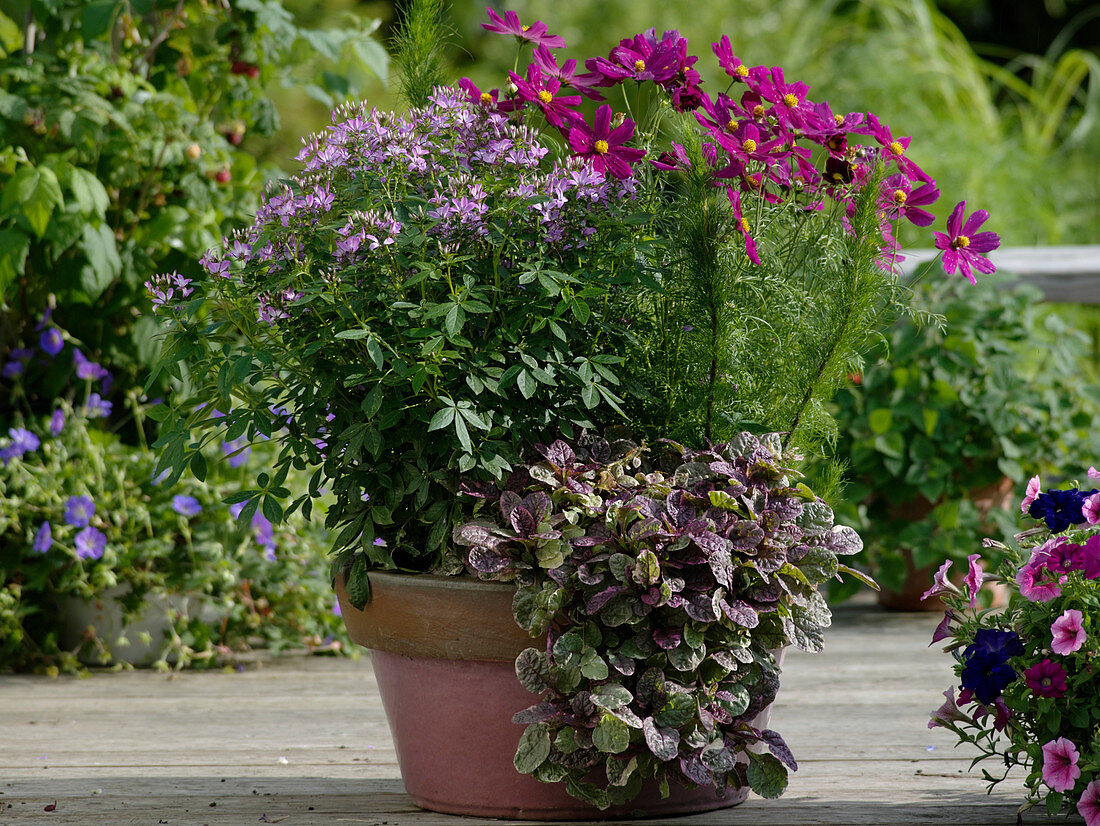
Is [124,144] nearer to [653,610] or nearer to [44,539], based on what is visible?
[44,539]

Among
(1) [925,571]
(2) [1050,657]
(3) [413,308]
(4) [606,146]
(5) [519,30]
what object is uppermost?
(5) [519,30]

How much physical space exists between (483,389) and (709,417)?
351 mm

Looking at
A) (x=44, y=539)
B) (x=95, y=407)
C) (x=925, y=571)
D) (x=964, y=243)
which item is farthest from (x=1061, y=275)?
(x=44, y=539)

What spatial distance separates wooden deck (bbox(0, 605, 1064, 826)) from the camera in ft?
5.09

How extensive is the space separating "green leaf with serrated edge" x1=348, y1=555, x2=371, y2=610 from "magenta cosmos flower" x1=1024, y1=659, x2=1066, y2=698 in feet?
2.84

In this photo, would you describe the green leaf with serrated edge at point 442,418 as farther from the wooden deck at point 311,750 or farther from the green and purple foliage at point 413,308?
the wooden deck at point 311,750

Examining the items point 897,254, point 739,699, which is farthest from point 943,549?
point 739,699

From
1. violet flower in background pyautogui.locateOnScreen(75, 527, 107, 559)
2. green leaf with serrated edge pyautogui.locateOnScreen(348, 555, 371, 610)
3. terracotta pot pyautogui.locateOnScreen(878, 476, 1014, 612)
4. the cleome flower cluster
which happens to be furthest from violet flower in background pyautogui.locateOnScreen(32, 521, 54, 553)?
terracotta pot pyautogui.locateOnScreen(878, 476, 1014, 612)

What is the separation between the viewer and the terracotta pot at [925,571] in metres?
2.89

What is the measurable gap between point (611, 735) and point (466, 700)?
0.80ft

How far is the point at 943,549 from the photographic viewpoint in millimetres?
2756

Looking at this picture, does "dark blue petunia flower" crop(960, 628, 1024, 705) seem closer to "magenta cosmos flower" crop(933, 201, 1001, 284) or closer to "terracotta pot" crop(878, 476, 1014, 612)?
"magenta cosmos flower" crop(933, 201, 1001, 284)

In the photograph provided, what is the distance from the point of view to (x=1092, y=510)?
4.54 feet

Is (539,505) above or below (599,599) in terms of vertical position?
above
